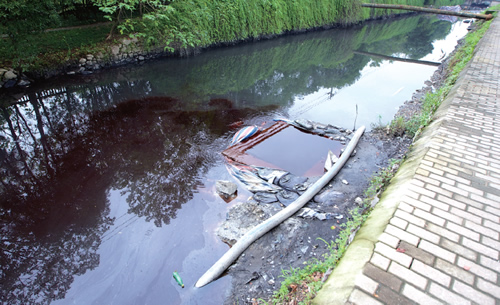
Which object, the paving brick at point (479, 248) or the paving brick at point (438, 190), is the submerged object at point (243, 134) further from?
the paving brick at point (479, 248)

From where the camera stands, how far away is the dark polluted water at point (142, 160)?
13.5 feet

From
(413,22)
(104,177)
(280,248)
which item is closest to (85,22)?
(104,177)

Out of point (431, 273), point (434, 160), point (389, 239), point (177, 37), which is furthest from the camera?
point (177, 37)

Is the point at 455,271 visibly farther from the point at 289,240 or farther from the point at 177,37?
the point at 177,37

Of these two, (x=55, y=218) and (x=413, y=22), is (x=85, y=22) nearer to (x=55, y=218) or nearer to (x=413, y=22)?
(x=55, y=218)

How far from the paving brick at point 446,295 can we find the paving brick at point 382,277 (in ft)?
0.77

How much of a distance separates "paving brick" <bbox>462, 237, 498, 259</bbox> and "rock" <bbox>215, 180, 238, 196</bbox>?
3.77 m

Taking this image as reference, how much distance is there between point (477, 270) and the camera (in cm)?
230

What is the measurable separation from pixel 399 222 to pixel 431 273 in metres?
0.60

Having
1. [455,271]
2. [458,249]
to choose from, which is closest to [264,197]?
[458,249]

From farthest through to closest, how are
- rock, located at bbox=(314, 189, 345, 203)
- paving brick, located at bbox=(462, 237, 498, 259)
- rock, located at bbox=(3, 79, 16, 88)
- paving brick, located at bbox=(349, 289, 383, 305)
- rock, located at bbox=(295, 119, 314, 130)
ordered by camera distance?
rock, located at bbox=(3, 79, 16, 88)
rock, located at bbox=(295, 119, 314, 130)
rock, located at bbox=(314, 189, 345, 203)
paving brick, located at bbox=(462, 237, 498, 259)
paving brick, located at bbox=(349, 289, 383, 305)

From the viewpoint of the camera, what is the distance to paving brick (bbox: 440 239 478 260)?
244 centimetres

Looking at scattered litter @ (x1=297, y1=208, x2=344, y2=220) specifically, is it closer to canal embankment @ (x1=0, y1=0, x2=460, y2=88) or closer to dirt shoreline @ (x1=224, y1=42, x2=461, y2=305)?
dirt shoreline @ (x1=224, y1=42, x2=461, y2=305)

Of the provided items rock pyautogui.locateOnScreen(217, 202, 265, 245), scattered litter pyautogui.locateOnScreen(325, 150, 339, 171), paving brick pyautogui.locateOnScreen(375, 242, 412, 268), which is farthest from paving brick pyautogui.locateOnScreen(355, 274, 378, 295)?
scattered litter pyautogui.locateOnScreen(325, 150, 339, 171)
